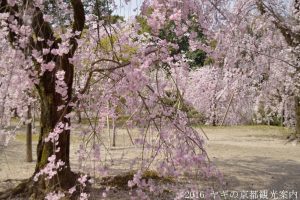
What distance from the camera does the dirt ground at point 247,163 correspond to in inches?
246

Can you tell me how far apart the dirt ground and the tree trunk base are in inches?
21.1

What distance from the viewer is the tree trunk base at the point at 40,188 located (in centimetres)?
471

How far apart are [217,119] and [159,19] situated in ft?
47.3

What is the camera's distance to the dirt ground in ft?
20.5

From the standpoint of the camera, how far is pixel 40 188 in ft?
15.8

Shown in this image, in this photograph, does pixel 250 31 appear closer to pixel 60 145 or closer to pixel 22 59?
pixel 60 145

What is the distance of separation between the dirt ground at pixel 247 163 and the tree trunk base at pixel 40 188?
535 millimetres

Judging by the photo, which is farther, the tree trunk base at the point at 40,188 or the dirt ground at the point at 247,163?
the dirt ground at the point at 247,163

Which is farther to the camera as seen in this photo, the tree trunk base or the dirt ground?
the dirt ground

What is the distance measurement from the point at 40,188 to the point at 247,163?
4.45 metres

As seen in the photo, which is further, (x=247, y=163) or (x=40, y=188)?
→ (x=247, y=163)

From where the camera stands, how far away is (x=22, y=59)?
10.7 ft

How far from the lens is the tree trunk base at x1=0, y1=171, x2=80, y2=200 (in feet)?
15.4

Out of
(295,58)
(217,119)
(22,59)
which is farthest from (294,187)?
(217,119)
